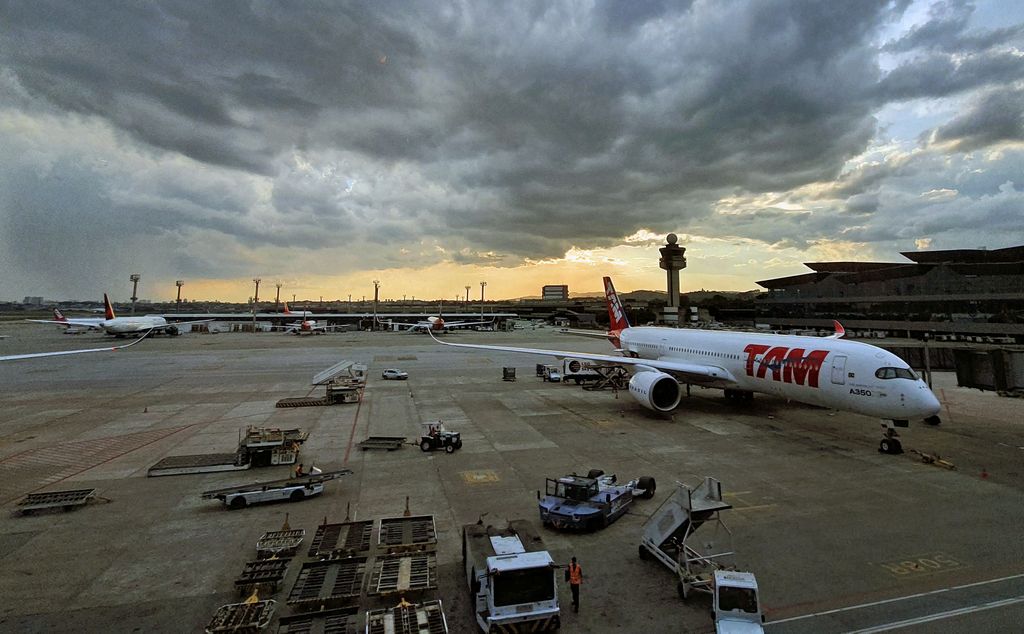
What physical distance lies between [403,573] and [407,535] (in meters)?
1.75

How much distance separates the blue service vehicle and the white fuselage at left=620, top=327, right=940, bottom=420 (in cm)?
1038

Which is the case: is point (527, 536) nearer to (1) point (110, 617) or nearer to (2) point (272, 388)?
(1) point (110, 617)

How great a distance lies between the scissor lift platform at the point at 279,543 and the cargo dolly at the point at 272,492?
104 inches

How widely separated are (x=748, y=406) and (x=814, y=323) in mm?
84990

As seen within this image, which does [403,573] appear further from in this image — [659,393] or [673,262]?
[673,262]

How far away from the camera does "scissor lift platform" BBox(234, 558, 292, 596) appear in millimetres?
9297

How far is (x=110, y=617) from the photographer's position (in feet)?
28.3

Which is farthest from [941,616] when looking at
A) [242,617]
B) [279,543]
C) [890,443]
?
[279,543]

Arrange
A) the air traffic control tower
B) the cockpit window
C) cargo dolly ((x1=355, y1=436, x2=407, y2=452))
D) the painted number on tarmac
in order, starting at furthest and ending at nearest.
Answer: the air traffic control tower
cargo dolly ((x1=355, y1=436, x2=407, y2=452))
the cockpit window
the painted number on tarmac

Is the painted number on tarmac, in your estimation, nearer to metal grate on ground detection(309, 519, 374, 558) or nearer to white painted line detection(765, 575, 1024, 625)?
white painted line detection(765, 575, 1024, 625)

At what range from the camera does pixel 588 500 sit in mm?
12938

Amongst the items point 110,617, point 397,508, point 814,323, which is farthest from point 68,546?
point 814,323

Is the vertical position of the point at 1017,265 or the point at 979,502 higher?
the point at 1017,265

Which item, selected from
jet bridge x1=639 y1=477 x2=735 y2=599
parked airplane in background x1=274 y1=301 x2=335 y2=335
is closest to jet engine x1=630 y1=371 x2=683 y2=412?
jet bridge x1=639 y1=477 x2=735 y2=599
